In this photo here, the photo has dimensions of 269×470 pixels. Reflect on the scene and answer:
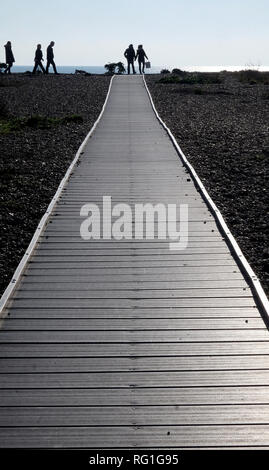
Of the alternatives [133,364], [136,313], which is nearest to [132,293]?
[136,313]

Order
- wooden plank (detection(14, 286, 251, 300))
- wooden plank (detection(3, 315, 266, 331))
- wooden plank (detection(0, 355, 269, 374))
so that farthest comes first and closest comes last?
wooden plank (detection(14, 286, 251, 300))
wooden plank (detection(3, 315, 266, 331))
wooden plank (detection(0, 355, 269, 374))

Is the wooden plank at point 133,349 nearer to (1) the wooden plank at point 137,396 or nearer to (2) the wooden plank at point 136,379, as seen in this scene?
(2) the wooden plank at point 136,379

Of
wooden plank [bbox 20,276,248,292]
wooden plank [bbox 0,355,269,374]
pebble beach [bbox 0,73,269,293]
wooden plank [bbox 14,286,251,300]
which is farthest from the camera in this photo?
pebble beach [bbox 0,73,269,293]

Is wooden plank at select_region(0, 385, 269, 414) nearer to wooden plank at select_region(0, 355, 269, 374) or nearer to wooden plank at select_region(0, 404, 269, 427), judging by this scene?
wooden plank at select_region(0, 404, 269, 427)

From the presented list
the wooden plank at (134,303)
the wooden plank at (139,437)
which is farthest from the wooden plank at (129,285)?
the wooden plank at (139,437)

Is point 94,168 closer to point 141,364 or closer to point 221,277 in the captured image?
point 221,277

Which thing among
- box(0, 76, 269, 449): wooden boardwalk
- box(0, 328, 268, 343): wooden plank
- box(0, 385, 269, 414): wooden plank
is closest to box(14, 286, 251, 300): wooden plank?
box(0, 76, 269, 449): wooden boardwalk

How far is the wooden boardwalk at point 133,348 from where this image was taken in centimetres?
525

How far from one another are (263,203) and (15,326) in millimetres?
7218

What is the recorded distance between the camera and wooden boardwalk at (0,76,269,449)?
5.25m

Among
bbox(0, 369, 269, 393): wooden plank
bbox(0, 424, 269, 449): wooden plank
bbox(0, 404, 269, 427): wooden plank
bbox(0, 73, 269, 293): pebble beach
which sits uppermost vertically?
bbox(0, 369, 269, 393): wooden plank

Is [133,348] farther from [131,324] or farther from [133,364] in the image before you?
[131,324]

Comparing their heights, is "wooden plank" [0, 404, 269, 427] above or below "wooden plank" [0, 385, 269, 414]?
below

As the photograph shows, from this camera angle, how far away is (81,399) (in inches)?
221
